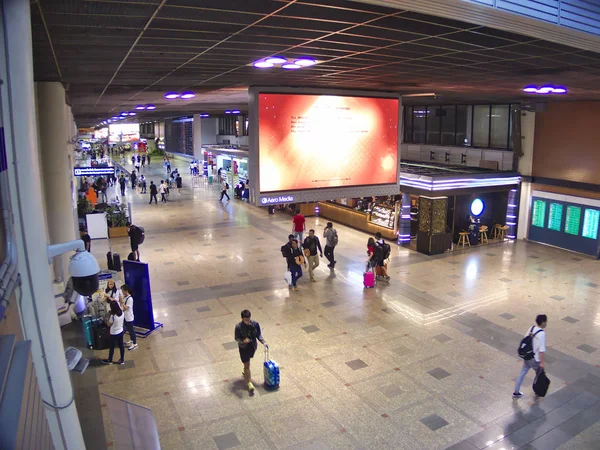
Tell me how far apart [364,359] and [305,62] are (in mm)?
5065

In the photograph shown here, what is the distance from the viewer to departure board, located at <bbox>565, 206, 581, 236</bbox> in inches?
656

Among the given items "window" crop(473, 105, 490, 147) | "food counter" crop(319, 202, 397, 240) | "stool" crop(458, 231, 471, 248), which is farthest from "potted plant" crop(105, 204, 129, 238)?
"window" crop(473, 105, 490, 147)

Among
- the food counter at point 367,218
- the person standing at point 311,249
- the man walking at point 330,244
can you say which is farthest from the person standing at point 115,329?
the food counter at point 367,218

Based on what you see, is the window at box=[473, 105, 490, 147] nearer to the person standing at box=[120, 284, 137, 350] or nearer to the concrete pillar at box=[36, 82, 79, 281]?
the concrete pillar at box=[36, 82, 79, 281]

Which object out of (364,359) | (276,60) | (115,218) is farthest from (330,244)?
(115,218)

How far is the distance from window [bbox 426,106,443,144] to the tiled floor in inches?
365

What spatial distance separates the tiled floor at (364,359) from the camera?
6.72 meters

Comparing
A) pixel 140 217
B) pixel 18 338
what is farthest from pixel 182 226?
pixel 18 338

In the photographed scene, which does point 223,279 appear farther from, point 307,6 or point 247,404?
point 307,6

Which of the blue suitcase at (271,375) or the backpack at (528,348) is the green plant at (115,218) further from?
the backpack at (528,348)

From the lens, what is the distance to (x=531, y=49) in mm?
5926

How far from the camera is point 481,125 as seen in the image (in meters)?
20.7

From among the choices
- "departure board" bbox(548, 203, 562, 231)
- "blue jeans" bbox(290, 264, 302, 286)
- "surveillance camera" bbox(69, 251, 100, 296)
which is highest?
"surveillance camera" bbox(69, 251, 100, 296)

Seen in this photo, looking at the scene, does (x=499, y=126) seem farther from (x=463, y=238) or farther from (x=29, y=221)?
(x=29, y=221)
